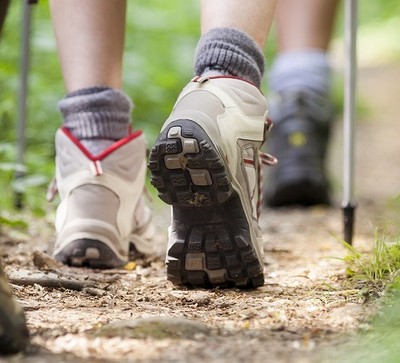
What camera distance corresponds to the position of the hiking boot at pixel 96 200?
6.21ft

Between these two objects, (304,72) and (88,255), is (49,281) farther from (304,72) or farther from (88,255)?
(304,72)

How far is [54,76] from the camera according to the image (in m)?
4.77

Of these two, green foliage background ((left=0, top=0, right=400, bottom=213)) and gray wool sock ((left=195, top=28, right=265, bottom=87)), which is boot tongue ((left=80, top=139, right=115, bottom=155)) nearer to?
gray wool sock ((left=195, top=28, right=265, bottom=87))

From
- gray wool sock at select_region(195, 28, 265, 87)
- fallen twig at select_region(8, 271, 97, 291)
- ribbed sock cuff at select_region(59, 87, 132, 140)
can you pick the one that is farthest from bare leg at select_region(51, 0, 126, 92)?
fallen twig at select_region(8, 271, 97, 291)

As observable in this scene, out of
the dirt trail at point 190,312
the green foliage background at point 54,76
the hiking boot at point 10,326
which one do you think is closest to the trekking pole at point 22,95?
the green foliage background at point 54,76

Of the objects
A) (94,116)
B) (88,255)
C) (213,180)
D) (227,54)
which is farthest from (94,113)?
(213,180)

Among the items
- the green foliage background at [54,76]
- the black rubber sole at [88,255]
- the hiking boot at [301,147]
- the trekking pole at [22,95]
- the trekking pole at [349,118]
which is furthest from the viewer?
the hiking boot at [301,147]

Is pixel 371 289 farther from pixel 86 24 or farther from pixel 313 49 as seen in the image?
pixel 313 49

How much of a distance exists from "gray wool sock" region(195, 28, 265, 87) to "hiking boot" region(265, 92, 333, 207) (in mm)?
1631

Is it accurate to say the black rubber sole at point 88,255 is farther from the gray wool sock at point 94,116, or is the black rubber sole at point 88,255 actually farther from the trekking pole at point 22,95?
the trekking pole at point 22,95

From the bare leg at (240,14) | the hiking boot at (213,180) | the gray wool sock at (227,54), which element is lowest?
the hiking boot at (213,180)

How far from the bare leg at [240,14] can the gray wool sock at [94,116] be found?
40 cm

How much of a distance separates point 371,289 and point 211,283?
1.10ft

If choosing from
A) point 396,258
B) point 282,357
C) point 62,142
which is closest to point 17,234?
point 62,142
